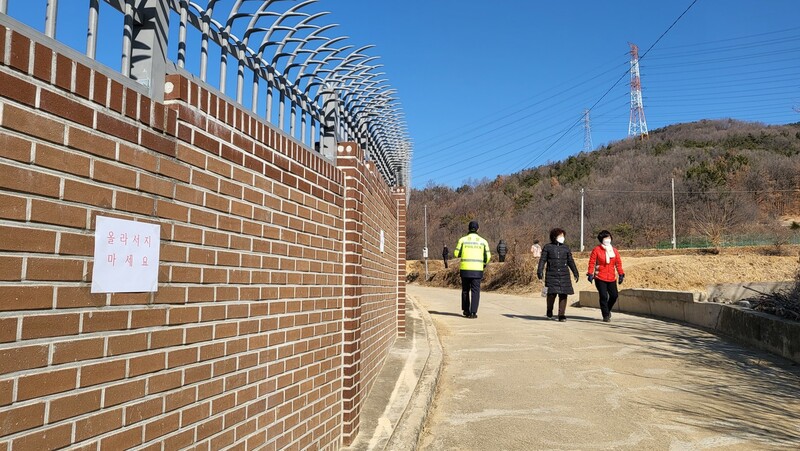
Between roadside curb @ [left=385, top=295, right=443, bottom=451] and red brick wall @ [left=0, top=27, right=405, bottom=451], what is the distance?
54 centimetres

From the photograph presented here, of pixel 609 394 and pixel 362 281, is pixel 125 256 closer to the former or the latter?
pixel 362 281

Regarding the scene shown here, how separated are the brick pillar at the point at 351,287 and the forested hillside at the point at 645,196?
23774 millimetres

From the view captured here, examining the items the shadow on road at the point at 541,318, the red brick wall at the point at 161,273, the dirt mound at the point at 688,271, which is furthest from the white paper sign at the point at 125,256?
the dirt mound at the point at 688,271

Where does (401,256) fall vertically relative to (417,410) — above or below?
above

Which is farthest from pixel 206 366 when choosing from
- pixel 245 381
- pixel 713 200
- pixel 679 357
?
pixel 713 200

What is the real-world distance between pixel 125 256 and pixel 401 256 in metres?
7.37

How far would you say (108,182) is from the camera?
6.37 feet

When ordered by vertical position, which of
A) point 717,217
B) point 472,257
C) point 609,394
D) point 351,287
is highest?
point 717,217

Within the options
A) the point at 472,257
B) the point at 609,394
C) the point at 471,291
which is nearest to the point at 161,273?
the point at 609,394

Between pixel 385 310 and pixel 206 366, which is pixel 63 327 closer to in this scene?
pixel 206 366

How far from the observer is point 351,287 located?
169 inches

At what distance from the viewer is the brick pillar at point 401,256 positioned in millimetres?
8711

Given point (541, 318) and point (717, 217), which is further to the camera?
point (717, 217)

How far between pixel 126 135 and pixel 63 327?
661 millimetres
